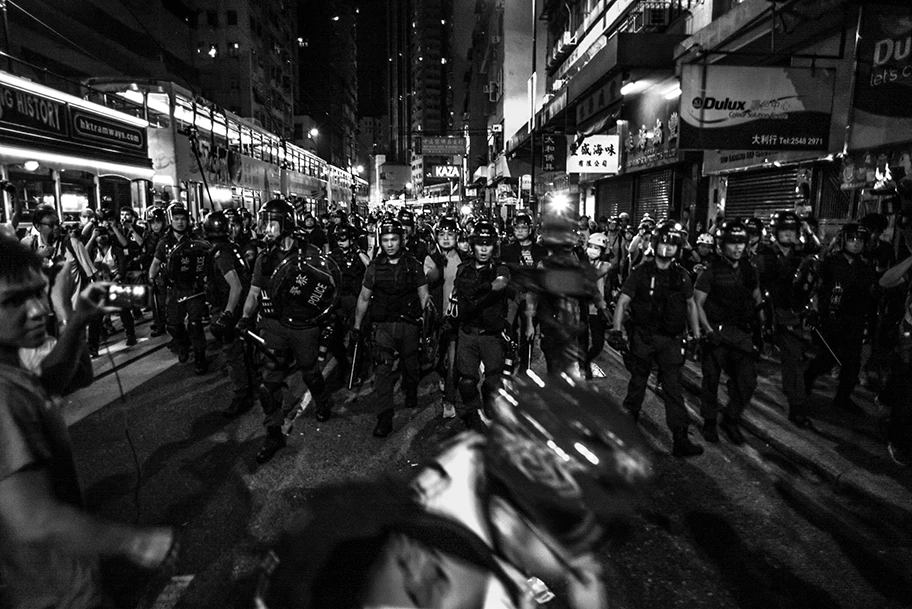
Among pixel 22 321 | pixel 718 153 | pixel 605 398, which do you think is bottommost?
pixel 605 398

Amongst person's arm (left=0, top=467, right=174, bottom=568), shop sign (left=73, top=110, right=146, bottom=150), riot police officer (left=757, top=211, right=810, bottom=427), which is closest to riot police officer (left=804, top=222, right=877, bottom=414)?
riot police officer (left=757, top=211, right=810, bottom=427)

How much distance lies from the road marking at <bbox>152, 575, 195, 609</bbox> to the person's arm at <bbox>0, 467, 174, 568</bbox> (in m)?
1.76

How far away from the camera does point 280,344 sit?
5703 mm

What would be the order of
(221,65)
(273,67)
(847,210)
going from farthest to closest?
1. (273,67)
2. (221,65)
3. (847,210)

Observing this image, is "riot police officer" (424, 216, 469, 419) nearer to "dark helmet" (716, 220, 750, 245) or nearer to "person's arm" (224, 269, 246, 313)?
"person's arm" (224, 269, 246, 313)

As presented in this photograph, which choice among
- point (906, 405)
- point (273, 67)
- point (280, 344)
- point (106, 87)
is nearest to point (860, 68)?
point (906, 405)

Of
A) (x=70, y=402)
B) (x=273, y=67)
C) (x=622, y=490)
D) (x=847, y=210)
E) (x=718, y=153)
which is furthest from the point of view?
(x=273, y=67)

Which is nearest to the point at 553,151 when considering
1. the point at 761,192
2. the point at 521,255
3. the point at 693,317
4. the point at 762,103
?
the point at 761,192

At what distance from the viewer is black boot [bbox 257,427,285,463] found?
538 cm

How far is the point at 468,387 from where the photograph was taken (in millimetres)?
5969

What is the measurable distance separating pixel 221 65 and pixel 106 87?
47.7 m

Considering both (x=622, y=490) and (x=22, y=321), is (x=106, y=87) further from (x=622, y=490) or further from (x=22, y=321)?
(x=622, y=490)

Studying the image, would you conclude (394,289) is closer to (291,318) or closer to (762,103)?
(291,318)

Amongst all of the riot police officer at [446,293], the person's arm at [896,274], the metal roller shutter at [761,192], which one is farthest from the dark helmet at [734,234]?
the metal roller shutter at [761,192]
